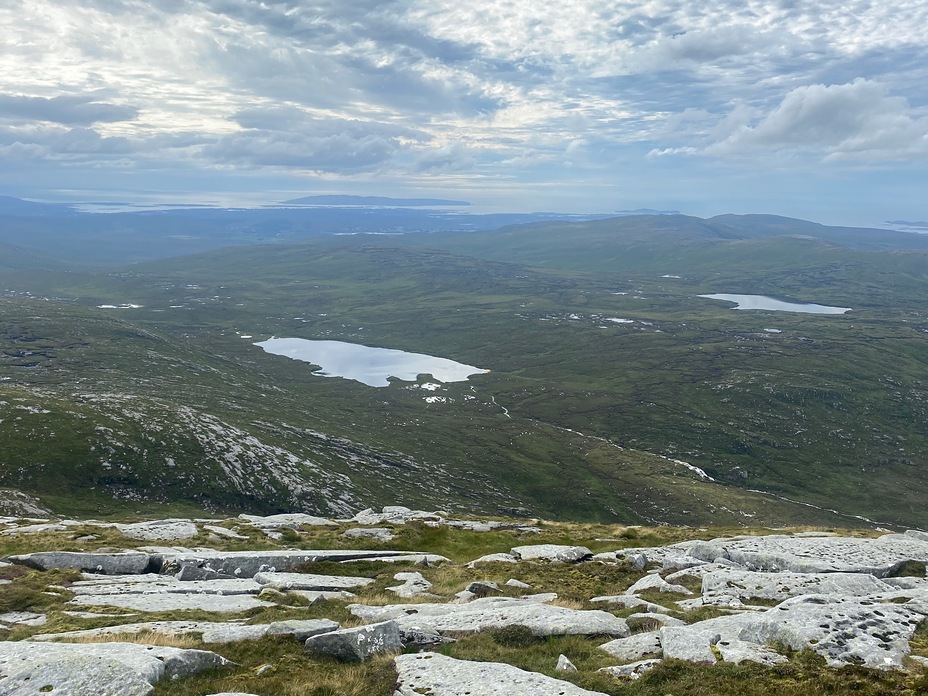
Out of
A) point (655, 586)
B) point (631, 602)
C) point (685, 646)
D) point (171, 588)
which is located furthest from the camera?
point (655, 586)

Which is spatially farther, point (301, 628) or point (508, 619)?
point (508, 619)

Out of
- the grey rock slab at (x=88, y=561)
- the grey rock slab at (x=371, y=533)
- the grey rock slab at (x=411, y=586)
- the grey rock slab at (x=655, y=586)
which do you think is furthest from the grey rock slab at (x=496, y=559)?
the grey rock slab at (x=88, y=561)

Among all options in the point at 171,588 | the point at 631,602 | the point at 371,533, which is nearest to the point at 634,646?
the point at 631,602

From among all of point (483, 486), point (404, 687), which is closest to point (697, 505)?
point (483, 486)

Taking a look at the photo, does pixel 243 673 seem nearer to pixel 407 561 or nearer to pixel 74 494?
pixel 407 561

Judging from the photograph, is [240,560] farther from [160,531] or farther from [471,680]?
[471,680]

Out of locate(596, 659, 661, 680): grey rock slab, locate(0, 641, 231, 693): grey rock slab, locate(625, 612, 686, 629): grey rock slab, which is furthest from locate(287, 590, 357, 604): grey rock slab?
locate(596, 659, 661, 680): grey rock slab

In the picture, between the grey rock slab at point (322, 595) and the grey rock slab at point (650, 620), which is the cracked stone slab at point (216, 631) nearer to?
the grey rock slab at point (322, 595)
